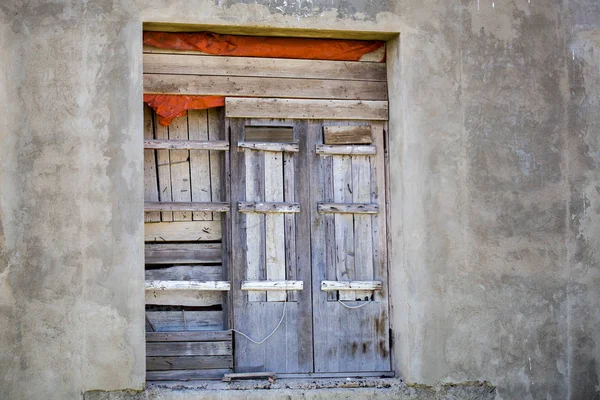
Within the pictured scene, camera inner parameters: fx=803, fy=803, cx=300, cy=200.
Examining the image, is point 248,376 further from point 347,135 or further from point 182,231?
point 347,135

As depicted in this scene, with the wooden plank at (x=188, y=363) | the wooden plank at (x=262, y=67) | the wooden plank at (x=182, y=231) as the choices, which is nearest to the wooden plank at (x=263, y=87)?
the wooden plank at (x=262, y=67)

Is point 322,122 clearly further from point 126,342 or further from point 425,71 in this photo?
point 126,342

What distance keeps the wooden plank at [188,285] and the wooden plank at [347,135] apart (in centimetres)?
144

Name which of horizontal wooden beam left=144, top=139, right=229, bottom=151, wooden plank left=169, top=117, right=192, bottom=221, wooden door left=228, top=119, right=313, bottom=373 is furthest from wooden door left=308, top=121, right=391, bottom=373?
wooden plank left=169, top=117, right=192, bottom=221

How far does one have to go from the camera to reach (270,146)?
6.49m

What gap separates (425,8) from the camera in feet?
20.8

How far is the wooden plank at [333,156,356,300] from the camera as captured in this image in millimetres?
6566

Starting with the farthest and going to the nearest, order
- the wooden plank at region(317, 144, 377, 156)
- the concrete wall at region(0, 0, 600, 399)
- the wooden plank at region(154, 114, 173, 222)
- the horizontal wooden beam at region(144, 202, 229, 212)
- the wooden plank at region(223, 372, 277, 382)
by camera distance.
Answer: the wooden plank at region(317, 144, 377, 156) < the wooden plank at region(154, 114, 173, 222) < the horizontal wooden beam at region(144, 202, 229, 212) < the wooden plank at region(223, 372, 277, 382) < the concrete wall at region(0, 0, 600, 399)

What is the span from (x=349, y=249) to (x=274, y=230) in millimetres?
640

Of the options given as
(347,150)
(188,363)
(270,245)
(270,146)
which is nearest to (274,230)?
(270,245)

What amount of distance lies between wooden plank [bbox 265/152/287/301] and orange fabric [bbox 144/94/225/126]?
619 millimetres

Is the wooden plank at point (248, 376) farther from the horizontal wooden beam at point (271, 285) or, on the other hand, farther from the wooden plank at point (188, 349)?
the horizontal wooden beam at point (271, 285)

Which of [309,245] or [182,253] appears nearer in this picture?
[182,253]

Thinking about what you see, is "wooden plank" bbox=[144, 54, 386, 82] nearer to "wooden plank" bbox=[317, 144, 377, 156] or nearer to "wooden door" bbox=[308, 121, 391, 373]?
"wooden door" bbox=[308, 121, 391, 373]
